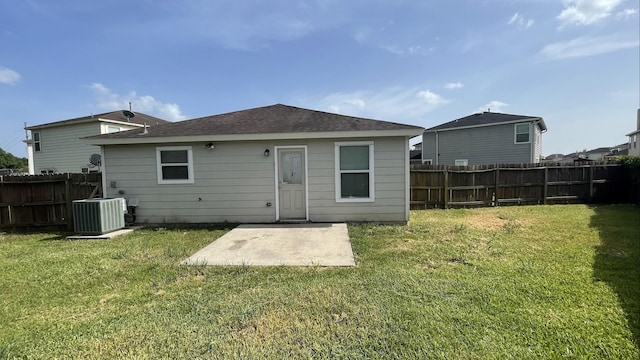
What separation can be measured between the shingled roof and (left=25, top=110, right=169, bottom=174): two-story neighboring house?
1103 centimetres

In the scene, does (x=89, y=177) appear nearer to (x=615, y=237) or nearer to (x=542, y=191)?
(x=615, y=237)

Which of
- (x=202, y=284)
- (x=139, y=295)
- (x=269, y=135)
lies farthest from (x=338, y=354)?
(x=269, y=135)

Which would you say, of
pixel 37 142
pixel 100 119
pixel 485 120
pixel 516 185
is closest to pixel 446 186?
Result: pixel 516 185

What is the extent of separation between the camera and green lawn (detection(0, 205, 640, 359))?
2.45 meters

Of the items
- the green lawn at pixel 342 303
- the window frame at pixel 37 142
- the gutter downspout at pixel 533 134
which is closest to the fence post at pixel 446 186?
the green lawn at pixel 342 303

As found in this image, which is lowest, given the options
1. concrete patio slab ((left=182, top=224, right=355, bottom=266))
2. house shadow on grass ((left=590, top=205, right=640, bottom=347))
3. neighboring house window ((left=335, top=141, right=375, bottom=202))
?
house shadow on grass ((left=590, top=205, right=640, bottom=347))

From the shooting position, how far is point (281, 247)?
218 inches

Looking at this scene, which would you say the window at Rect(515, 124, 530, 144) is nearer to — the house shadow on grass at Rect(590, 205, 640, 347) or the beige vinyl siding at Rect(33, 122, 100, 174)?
the house shadow on grass at Rect(590, 205, 640, 347)

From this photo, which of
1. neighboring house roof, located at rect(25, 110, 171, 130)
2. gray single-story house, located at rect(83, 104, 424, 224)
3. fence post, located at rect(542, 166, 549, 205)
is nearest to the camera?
gray single-story house, located at rect(83, 104, 424, 224)

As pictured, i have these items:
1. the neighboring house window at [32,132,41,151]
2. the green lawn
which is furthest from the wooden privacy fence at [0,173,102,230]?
the neighboring house window at [32,132,41,151]

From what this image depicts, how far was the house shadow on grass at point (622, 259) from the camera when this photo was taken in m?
3.13

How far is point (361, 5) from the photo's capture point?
8297mm

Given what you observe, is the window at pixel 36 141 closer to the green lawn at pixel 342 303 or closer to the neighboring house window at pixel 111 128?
the neighboring house window at pixel 111 128

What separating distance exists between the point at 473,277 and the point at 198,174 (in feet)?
22.4
